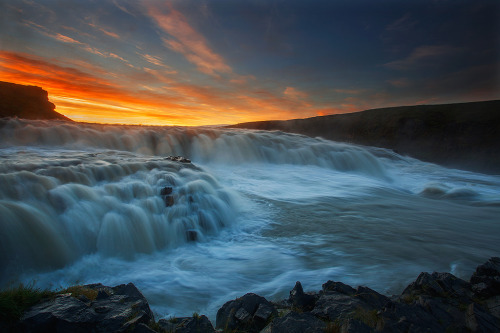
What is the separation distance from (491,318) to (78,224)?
7.47 metres

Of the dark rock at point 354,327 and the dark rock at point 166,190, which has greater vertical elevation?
the dark rock at point 354,327

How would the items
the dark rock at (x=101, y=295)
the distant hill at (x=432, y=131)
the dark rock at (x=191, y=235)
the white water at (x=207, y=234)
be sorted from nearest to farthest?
1. the dark rock at (x=101, y=295)
2. the white water at (x=207, y=234)
3. the dark rock at (x=191, y=235)
4. the distant hill at (x=432, y=131)

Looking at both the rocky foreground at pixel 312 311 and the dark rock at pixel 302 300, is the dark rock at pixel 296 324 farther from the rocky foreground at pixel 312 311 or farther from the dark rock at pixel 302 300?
the dark rock at pixel 302 300

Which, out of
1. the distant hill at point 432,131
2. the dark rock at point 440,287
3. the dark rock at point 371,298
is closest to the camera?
the dark rock at point 371,298

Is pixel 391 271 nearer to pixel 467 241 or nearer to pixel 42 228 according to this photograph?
pixel 467 241

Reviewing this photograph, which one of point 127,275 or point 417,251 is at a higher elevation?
point 417,251

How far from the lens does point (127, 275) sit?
5.30m

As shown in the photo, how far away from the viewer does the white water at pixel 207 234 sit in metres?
5.05

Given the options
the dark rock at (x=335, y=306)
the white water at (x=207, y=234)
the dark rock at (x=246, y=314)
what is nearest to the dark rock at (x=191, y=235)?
the white water at (x=207, y=234)

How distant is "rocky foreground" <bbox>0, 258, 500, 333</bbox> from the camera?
104 inches

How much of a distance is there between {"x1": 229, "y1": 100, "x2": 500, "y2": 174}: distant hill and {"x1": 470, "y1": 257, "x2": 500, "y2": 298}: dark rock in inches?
1202

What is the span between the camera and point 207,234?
301 inches

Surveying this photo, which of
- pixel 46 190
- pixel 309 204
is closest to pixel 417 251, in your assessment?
pixel 309 204

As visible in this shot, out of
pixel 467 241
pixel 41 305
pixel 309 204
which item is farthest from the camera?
pixel 309 204
